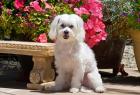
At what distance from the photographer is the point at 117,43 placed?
264 inches

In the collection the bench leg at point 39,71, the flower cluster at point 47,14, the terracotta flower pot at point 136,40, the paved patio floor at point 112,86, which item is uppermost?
the flower cluster at point 47,14

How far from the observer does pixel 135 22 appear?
6.06m

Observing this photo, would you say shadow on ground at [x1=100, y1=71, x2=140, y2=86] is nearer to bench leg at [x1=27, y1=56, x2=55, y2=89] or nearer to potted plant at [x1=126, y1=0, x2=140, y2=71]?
potted plant at [x1=126, y1=0, x2=140, y2=71]

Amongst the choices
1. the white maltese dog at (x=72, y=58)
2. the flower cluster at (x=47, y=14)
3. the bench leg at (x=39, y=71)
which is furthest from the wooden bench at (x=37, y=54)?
the flower cluster at (x=47, y=14)

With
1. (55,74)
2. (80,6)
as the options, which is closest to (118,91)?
(55,74)

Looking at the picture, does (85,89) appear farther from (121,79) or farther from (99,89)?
(121,79)

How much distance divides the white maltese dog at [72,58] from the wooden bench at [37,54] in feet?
0.53

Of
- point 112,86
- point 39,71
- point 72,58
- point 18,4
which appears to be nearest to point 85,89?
point 72,58

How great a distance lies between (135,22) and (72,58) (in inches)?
49.5

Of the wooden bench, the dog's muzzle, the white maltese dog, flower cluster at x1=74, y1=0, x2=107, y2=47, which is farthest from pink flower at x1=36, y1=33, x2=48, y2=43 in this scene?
the dog's muzzle

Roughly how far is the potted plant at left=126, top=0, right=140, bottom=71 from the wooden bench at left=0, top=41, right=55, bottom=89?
3.98 feet

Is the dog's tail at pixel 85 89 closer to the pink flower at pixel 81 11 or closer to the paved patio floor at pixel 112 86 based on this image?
the paved patio floor at pixel 112 86

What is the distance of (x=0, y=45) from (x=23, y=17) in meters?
0.56

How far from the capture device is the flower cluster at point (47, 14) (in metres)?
5.86
